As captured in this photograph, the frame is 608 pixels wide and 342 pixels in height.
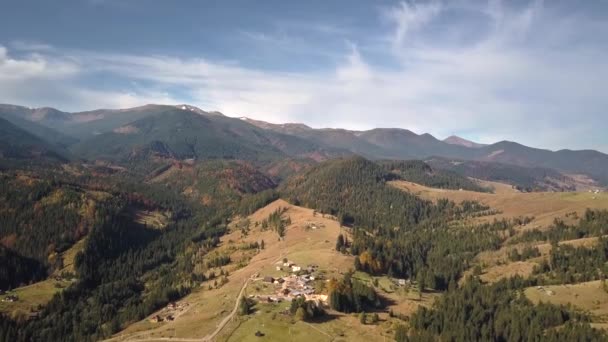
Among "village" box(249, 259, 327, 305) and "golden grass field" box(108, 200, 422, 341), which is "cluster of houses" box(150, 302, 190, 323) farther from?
"village" box(249, 259, 327, 305)

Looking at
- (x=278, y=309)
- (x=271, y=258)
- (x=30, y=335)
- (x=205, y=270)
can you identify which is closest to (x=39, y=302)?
(x=30, y=335)

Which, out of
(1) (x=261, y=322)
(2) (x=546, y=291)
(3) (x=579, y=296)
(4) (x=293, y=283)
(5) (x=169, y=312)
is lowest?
(5) (x=169, y=312)

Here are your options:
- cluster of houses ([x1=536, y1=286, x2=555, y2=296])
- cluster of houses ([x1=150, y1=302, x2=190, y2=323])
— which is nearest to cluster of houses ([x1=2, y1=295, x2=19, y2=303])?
cluster of houses ([x1=150, y1=302, x2=190, y2=323])

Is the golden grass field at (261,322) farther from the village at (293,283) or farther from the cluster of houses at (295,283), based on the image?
the cluster of houses at (295,283)

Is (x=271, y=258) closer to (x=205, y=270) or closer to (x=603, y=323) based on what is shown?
(x=205, y=270)

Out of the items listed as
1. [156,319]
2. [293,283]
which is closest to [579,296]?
[293,283]

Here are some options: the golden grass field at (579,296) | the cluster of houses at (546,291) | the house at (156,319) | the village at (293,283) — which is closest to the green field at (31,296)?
the house at (156,319)

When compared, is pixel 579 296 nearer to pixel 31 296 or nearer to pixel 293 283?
pixel 293 283

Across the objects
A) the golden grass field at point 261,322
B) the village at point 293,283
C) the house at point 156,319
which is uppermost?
the village at point 293,283
